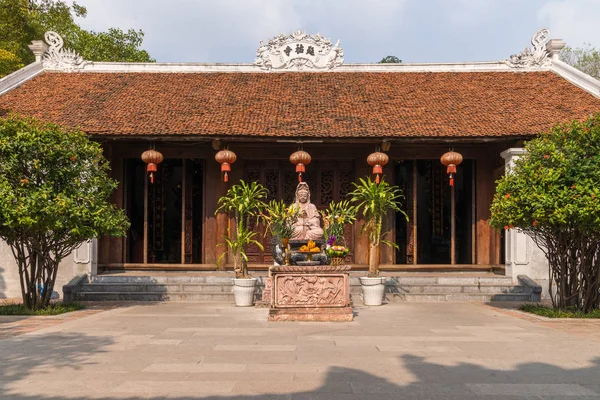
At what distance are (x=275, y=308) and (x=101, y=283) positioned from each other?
4923mm

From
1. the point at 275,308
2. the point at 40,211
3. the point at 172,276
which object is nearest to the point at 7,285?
the point at 172,276

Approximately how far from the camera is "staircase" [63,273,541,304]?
11195 mm

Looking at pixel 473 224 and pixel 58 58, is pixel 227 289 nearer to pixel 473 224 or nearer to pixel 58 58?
pixel 473 224

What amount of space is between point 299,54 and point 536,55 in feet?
21.9

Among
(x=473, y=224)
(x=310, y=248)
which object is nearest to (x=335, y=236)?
(x=310, y=248)

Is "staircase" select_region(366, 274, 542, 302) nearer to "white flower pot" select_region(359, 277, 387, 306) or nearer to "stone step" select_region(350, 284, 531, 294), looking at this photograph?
"stone step" select_region(350, 284, 531, 294)

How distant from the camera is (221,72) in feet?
51.7

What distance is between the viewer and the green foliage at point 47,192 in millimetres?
8375

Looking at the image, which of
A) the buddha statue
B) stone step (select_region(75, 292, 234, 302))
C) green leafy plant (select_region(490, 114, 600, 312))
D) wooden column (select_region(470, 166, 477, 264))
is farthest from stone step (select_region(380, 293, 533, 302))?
stone step (select_region(75, 292, 234, 302))

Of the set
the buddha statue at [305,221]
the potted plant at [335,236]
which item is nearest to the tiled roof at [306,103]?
the buddha statue at [305,221]

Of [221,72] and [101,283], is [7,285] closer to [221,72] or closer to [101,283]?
[101,283]

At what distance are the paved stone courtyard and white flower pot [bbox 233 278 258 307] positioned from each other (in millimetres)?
1318

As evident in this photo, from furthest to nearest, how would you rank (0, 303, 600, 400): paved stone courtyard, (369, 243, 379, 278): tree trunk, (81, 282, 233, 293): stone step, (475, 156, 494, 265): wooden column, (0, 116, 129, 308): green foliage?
(475, 156, 494, 265): wooden column < (81, 282, 233, 293): stone step < (369, 243, 379, 278): tree trunk < (0, 116, 129, 308): green foliage < (0, 303, 600, 400): paved stone courtyard

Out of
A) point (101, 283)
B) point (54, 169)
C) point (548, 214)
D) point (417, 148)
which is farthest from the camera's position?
point (417, 148)
